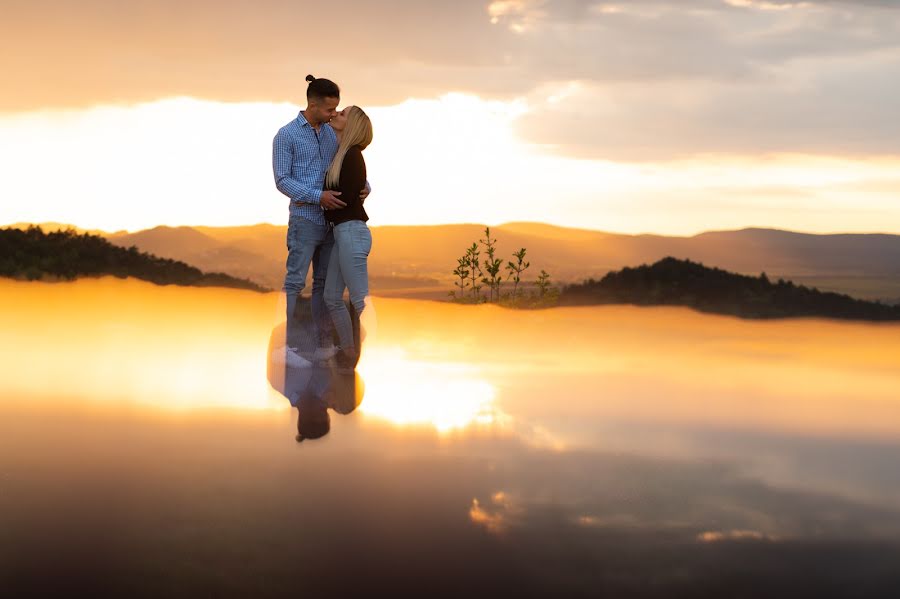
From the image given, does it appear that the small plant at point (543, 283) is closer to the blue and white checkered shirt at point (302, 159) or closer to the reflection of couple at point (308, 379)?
the reflection of couple at point (308, 379)

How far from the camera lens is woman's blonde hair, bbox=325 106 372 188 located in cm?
975

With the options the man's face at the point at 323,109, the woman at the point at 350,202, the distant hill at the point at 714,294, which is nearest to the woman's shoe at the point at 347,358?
the woman at the point at 350,202

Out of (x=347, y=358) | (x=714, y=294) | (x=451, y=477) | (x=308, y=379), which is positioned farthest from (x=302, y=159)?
(x=714, y=294)

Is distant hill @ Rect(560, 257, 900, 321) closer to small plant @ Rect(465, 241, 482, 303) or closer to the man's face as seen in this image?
small plant @ Rect(465, 241, 482, 303)

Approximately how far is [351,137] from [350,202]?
646 mm

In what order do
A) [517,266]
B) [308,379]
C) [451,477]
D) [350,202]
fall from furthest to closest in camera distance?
[517,266] → [308,379] → [350,202] → [451,477]

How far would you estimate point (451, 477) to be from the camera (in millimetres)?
6918

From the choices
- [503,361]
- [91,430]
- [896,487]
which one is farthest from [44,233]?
[896,487]

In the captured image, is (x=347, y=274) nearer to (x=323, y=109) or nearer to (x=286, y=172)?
(x=286, y=172)

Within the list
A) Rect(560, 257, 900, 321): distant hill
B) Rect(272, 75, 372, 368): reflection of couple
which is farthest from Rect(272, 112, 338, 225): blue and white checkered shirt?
Rect(560, 257, 900, 321): distant hill

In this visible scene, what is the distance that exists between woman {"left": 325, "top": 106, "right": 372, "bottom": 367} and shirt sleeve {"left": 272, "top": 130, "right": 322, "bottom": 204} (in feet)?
0.86

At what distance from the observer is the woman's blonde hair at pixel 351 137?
975 centimetres

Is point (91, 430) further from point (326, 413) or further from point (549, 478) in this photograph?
point (549, 478)

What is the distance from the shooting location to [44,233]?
1026 inches
